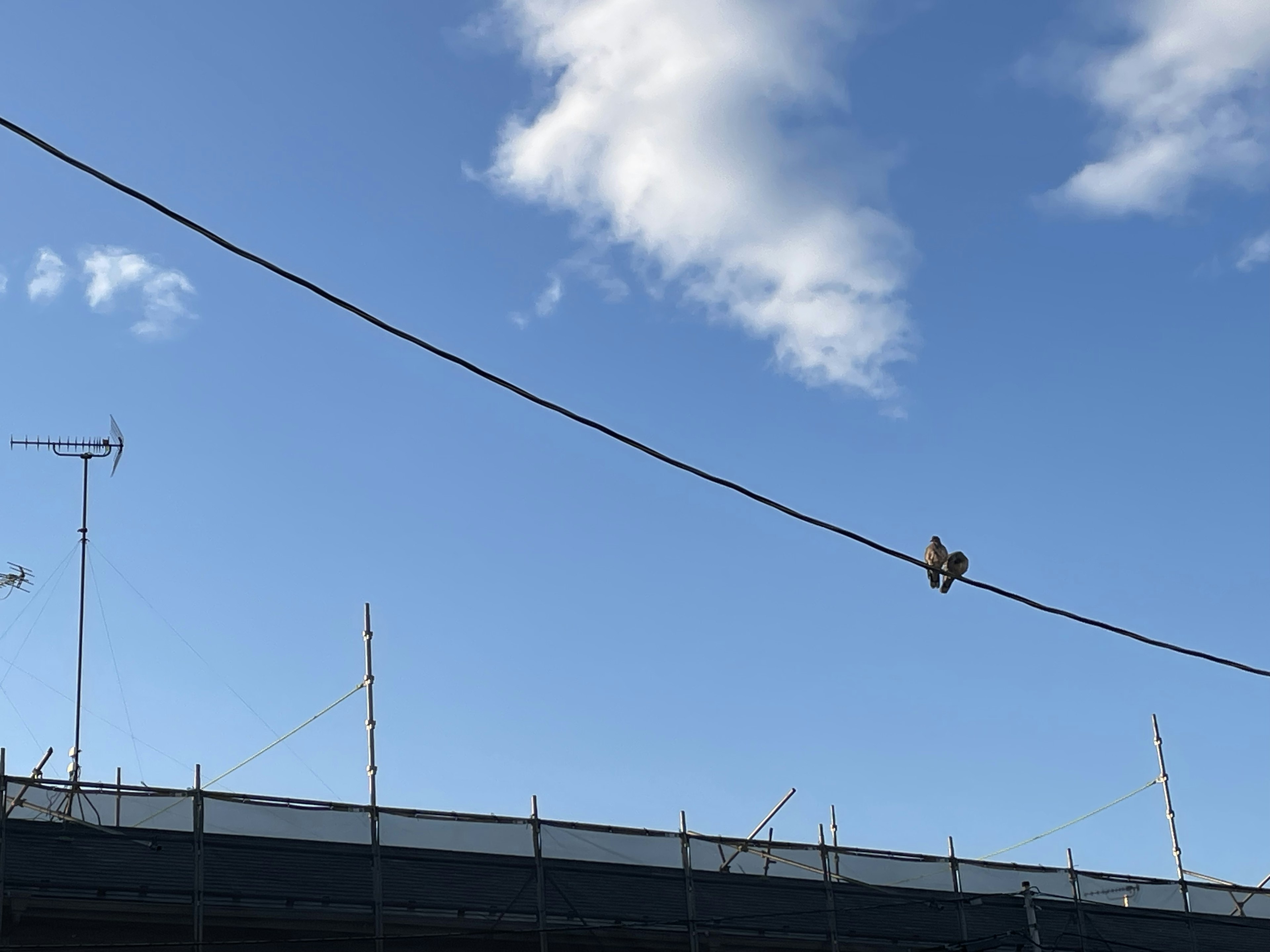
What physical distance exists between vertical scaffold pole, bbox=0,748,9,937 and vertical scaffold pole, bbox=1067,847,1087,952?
828 inches

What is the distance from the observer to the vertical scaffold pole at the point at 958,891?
1217 inches

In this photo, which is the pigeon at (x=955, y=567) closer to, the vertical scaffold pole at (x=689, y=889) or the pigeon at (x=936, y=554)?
the pigeon at (x=936, y=554)

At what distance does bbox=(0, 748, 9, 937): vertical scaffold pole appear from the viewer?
22562 millimetres

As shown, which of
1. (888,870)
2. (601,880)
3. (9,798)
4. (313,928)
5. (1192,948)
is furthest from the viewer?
(1192,948)

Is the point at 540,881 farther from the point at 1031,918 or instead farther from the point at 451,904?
the point at 1031,918

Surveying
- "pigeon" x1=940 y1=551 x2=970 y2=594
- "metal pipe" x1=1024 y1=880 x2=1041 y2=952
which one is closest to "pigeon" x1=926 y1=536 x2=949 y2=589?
"pigeon" x1=940 y1=551 x2=970 y2=594

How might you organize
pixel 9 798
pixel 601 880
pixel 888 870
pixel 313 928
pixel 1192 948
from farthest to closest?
pixel 1192 948 → pixel 888 870 → pixel 601 880 → pixel 313 928 → pixel 9 798

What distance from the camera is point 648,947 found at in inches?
1114

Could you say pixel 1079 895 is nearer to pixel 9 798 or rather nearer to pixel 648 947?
pixel 648 947

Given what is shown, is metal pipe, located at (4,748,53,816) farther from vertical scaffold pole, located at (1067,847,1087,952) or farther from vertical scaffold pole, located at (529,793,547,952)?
vertical scaffold pole, located at (1067,847,1087,952)

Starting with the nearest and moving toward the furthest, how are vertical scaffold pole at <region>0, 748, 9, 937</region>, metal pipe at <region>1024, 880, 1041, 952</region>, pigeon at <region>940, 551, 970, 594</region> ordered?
pigeon at <region>940, 551, 970, 594</region>
vertical scaffold pole at <region>0, 748, 9, 937</region>
metal pipe at <region>1024, 880, 1041, 952</region>

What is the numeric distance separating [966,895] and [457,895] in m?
11.1

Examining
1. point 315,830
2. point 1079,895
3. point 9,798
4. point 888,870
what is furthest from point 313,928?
point 1079,895

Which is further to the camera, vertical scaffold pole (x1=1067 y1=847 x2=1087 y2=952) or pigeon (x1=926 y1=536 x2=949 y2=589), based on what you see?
vertical scaffold pole (x1=1067 y1=847 x2=1087 y2=952)
